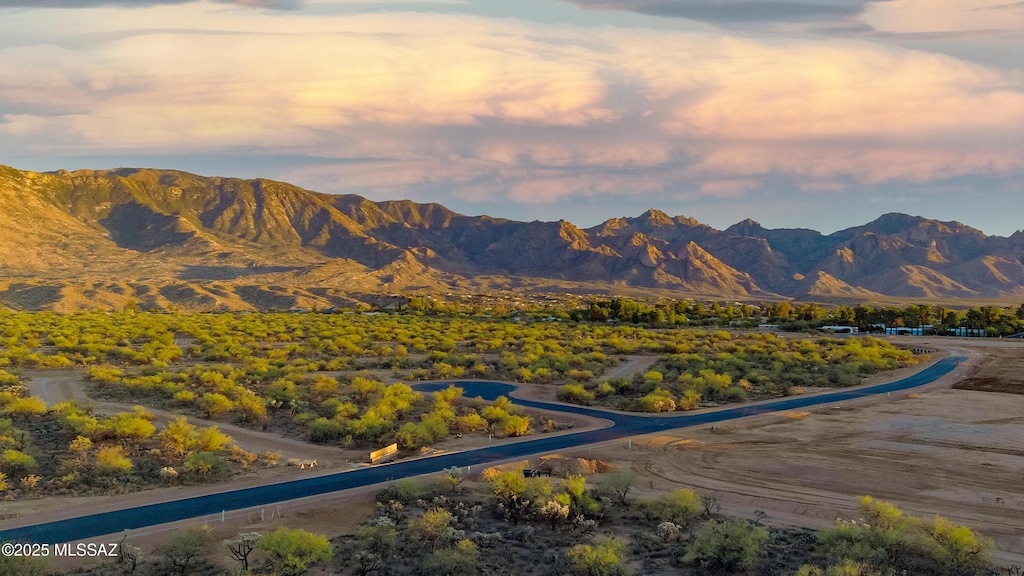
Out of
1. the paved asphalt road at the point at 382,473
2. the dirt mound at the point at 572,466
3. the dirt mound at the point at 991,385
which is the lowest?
the paved asphalt road at the point at 382,473

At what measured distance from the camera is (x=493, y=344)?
3337 inches

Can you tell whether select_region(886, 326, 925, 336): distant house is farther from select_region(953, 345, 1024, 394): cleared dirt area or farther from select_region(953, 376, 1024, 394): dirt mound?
select_region(953, 376, 1024, 394): dirt mound

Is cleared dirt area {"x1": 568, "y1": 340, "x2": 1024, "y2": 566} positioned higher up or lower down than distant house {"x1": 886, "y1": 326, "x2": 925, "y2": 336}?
lower down

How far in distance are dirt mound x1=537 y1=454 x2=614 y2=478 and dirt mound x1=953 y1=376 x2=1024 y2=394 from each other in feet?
138

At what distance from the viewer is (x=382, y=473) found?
1265 inches

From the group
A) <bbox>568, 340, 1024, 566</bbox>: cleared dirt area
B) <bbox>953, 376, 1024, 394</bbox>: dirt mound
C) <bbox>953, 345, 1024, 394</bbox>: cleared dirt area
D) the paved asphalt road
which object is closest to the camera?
the paved asphalt road

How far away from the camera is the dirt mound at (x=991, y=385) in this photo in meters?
60.3

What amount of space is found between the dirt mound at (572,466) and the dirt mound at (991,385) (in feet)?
138

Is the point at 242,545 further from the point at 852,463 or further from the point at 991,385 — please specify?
the point at 991,385

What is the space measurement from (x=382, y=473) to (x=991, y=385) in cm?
5396

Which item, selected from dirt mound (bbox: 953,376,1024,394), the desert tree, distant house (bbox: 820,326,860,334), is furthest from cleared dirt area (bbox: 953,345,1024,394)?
the desert tree

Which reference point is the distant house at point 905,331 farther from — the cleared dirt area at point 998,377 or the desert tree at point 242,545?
the desert tree at point 242,545

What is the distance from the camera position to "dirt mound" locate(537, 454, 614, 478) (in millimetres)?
32406

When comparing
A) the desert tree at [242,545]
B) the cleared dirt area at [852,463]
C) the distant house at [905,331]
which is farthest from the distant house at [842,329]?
the desert tree at [242,545]
